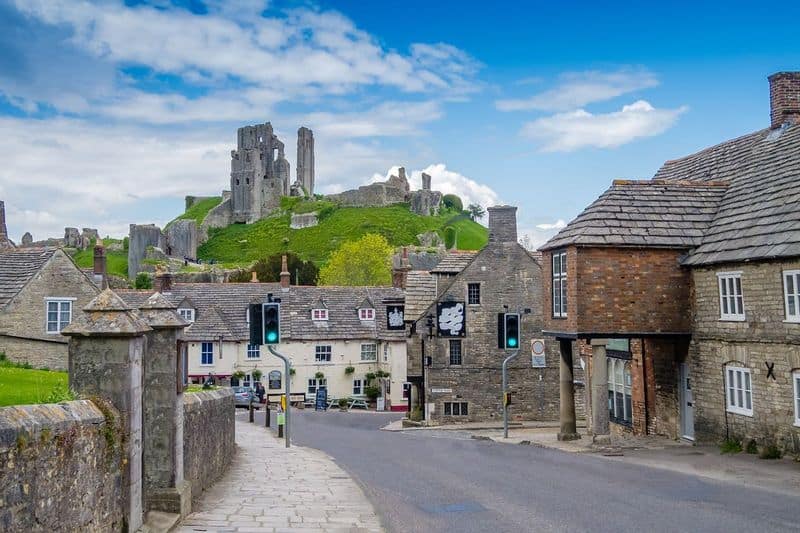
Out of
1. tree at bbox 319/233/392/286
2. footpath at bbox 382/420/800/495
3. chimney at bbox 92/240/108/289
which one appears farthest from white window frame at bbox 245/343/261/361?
tree at bbox 319/233/392/286

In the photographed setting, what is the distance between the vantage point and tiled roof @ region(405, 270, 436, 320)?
4553 cm

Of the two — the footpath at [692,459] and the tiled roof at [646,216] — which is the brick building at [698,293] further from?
the footpath at [692,459]

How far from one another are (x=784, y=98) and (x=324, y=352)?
38360 millimetres

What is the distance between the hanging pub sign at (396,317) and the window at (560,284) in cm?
2011

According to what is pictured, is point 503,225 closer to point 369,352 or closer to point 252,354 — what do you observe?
point 369,352

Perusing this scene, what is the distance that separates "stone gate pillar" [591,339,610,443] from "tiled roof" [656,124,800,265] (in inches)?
145

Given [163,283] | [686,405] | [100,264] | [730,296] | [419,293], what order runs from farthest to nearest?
[163,283] → [419,293] → [100,264] → [686,405] → [730,296]

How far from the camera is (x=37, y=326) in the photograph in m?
31.6

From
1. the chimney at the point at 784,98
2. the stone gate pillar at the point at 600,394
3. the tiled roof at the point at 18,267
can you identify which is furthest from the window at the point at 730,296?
the tiled roof at the point at 18,267

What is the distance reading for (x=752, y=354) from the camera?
811 inches

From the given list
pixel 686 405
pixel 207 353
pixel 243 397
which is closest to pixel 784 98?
pixel 686 405

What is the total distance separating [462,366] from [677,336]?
19.9 meters

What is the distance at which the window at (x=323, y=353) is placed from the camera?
5791cm

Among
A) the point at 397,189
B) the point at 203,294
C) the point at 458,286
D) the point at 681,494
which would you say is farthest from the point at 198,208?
the point at 681,494
